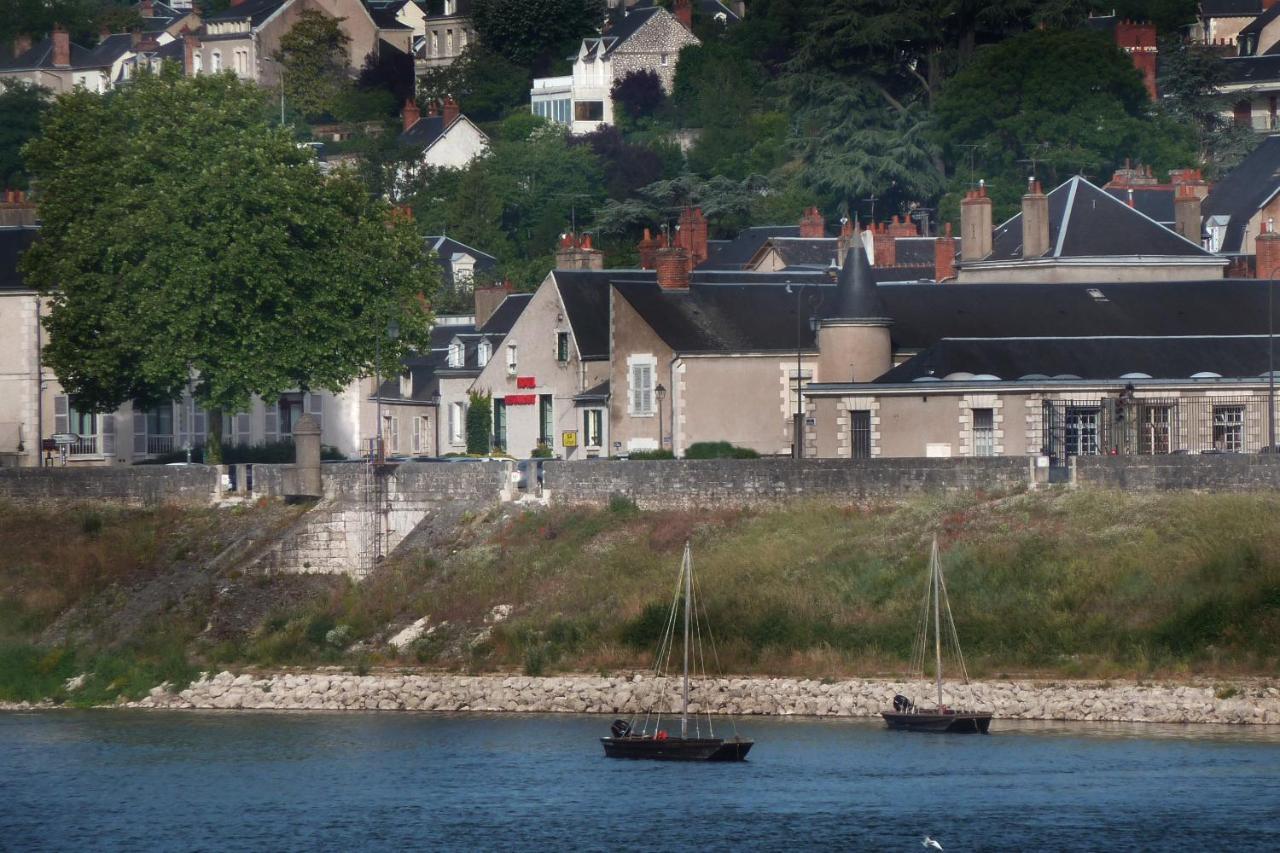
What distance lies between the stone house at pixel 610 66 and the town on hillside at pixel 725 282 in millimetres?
15772

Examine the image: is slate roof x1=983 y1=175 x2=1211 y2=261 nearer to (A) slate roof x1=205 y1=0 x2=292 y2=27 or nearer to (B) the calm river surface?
(B) the calm river surface

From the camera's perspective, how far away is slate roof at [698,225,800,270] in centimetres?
9200

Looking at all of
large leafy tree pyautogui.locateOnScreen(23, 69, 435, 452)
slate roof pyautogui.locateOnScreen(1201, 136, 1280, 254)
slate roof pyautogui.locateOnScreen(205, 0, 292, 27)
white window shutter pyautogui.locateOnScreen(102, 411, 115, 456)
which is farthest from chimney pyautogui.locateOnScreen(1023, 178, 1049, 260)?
slate roof pyautogui.locateOnScreen(205, 0, 292, 27)

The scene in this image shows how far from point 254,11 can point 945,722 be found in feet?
344

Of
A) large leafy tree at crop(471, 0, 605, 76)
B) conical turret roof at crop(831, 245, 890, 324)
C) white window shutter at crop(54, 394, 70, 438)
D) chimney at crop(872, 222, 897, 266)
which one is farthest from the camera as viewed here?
large leafy tree at crop(471, 0, 605, 76)

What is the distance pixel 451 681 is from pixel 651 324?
56.6 ft

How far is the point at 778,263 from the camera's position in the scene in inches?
3484

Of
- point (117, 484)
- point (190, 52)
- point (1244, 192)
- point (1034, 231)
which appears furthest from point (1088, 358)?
point (190, 52)

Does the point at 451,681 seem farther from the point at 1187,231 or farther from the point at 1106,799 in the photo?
the point at 1187,231

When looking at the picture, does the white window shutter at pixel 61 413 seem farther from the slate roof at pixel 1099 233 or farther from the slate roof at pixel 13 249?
the slate roof at pixel 1099 233

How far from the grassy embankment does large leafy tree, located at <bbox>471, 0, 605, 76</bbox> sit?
265ft

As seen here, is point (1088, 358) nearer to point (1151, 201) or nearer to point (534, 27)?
point (1151, 201)

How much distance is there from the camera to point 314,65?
145500 mm

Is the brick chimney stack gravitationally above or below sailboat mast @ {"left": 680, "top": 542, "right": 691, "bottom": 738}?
above
